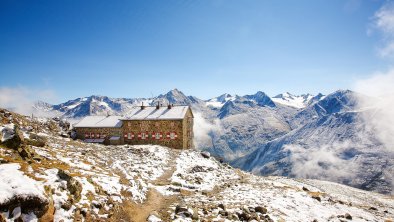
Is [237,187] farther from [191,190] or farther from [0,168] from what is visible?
[0,168]

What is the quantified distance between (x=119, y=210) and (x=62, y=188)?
3.75 metres

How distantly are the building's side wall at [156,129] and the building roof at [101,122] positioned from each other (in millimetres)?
3787

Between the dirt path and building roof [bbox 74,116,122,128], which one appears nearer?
the dirt path

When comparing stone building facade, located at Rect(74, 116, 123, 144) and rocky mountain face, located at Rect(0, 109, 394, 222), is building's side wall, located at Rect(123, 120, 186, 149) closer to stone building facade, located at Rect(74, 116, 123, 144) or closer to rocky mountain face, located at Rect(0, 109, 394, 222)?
stone building facade, located at Rect(74, 116, 123, 144)

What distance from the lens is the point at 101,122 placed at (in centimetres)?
6412

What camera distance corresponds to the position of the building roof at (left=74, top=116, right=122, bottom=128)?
62.1 metres

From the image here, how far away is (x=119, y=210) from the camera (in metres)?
16.1

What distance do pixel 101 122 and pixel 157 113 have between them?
1570 centimetres

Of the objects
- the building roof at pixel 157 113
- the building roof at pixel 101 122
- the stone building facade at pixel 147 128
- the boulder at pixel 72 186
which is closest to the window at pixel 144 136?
the stone building facade at pixel 147 128

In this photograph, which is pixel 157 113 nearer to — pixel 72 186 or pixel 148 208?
pixel 148 208

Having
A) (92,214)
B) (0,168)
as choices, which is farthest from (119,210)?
(0,168)

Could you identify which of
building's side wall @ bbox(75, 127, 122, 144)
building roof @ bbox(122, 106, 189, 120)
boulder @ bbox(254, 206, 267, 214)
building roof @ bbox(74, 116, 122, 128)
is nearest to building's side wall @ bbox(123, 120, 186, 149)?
building roof @ bbox(122, 106, 189, 120)

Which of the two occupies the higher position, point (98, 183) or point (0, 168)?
point (0, 168)

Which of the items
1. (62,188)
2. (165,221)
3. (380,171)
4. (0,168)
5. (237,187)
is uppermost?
(0,168)
